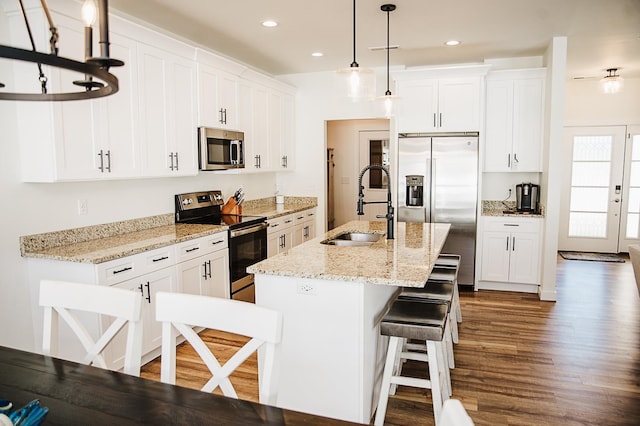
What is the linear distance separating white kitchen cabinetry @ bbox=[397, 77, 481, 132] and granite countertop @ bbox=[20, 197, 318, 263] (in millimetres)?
2665

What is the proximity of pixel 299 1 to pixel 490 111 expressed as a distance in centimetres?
284

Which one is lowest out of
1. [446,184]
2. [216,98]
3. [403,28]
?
[446,184]

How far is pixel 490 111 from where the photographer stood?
534cm

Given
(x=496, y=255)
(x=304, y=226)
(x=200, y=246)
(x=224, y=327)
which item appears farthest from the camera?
(x=304, y=226)


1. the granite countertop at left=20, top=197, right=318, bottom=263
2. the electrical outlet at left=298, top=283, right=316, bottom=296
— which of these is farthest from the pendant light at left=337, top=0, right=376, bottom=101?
the granite countertop at left=20, top=197, right=318, bottom=263

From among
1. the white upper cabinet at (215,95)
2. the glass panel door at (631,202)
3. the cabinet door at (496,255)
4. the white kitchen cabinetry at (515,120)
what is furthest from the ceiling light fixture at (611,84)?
the white upper cabinet at (215,95)

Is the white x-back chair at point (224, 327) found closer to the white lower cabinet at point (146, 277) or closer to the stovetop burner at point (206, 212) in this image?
the white lower cabinet at point (146, 277)

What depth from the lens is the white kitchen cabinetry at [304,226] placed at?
570cm

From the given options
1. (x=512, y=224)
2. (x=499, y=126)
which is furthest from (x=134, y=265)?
(x=499, y=126)

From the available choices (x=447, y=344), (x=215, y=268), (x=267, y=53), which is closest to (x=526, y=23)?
(x=267, y=53)

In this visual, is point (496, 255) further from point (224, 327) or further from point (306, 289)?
point (224, 327)

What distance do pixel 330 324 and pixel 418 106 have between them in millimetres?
3649

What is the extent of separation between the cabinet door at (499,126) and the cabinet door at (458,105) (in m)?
0.25

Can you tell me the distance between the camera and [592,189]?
7387 mm
